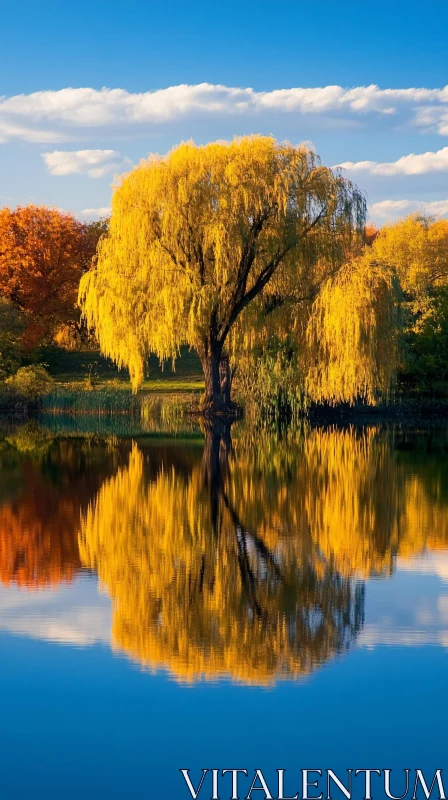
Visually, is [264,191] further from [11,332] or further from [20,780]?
[20,780]

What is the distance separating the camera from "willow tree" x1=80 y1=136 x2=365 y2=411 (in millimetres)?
31078

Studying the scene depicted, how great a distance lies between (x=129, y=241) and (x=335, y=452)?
460 inches

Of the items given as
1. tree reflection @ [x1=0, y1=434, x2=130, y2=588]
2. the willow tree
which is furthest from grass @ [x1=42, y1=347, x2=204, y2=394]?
tree reflection @ [x1=0, y1=434, x2=130, y2=588]

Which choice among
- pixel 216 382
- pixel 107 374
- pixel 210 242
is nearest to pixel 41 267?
pixel 107 374

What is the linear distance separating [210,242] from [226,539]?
19.5 m

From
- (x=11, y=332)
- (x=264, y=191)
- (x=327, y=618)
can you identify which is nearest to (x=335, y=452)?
(x=264, y=191)

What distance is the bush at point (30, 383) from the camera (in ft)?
119

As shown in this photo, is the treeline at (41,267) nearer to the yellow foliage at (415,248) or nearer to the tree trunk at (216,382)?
the tree trunk at (216,382)

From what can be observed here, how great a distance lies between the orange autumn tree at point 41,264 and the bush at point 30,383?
9.28 metres

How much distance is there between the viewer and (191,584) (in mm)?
10039

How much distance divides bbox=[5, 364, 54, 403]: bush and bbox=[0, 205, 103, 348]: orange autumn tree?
30.4ft

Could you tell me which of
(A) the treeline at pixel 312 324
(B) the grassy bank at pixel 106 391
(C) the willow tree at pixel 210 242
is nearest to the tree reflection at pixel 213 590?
(A) the treeline at pixel 312 324

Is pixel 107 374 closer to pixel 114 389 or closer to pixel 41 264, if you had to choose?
pixel 114 389

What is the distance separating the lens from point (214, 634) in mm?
8242
